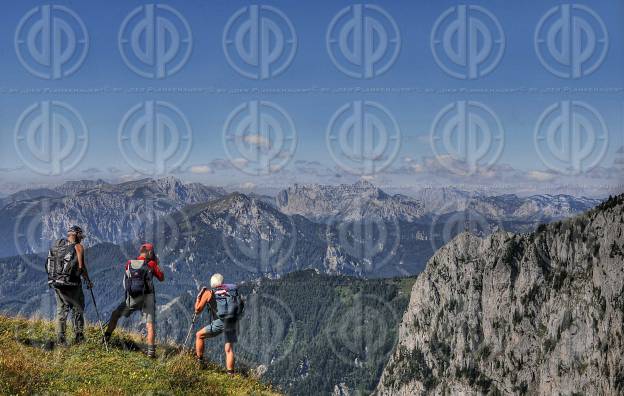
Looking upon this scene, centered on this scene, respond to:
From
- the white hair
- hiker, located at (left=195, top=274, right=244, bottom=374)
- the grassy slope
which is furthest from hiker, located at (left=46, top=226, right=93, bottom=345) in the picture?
the white hair

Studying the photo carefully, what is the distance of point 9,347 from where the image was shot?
17.0m

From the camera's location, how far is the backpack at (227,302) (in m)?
18.2

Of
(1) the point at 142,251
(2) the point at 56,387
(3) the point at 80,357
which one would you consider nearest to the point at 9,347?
(3) the point at 80,357

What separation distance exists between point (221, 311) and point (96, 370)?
13.3 ft

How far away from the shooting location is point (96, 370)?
16.4 metres

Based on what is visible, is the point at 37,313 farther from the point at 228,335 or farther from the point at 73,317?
the point at 228,335

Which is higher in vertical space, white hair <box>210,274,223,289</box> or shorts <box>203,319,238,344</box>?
white hair <box>210,274,223,289</box>

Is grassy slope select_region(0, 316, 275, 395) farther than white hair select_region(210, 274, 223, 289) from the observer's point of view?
No

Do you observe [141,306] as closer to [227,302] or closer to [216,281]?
[216,281]

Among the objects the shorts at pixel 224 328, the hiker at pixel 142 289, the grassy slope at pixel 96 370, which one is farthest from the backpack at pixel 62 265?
the shorts at pixel 224 328

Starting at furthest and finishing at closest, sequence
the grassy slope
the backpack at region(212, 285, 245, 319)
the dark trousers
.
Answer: the dark trousers
the backpack at region(212, 285, 245, 319)
the grassy slope

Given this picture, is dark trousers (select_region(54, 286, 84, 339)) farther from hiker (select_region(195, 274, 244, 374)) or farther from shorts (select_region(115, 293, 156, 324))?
hiker (select_region(195, 274, 244, 374))

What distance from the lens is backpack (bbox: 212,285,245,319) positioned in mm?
18219

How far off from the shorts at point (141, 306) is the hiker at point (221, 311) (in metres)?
1.93
